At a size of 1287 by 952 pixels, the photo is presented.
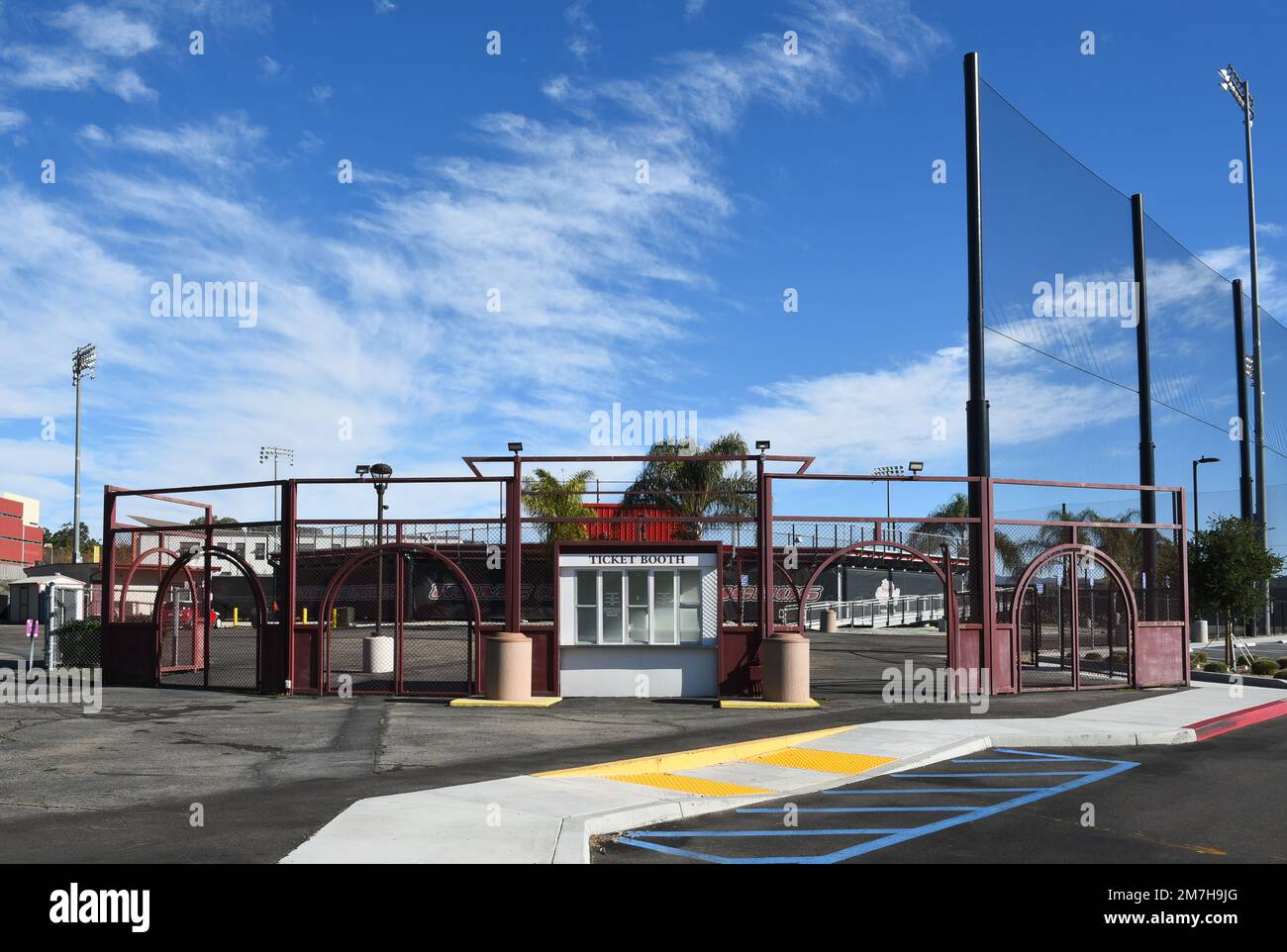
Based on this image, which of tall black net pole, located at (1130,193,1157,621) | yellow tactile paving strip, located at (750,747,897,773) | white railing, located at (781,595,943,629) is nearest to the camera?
yellow tactile paving strip, located at (750,747,897,773)

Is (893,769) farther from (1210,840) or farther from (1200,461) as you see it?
(1200,461)

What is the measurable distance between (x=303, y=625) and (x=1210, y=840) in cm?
1481

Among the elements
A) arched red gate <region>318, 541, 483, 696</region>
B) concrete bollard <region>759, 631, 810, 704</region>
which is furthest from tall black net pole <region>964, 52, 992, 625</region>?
arched red gate <region>318, 541, 483, 696</region>

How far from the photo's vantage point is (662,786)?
35.3 ft

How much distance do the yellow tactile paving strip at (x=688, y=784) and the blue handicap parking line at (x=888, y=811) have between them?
0.54m

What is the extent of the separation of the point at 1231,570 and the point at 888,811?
2003cm

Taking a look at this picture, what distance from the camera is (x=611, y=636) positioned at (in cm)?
1897

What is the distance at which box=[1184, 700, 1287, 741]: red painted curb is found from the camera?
51.0ft

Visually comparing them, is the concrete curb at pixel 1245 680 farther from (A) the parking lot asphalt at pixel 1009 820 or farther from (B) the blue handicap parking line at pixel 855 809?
(B) the blue handicap parking line at pixel 855 809

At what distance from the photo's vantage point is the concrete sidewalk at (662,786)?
26.6 ft

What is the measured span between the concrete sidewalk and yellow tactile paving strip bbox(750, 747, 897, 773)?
11 millimetres
